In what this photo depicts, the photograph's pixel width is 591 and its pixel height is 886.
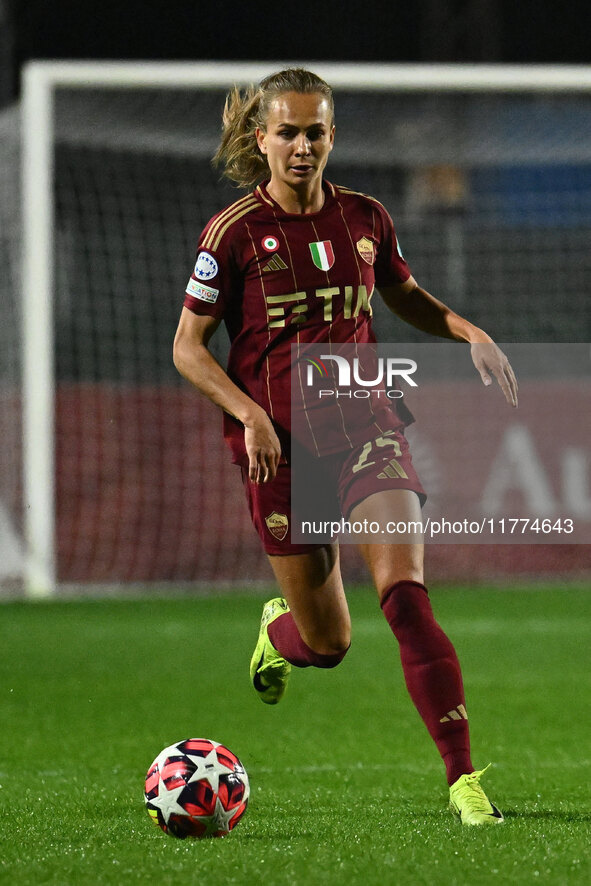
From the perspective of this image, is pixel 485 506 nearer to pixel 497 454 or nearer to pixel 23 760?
pixel 497 454

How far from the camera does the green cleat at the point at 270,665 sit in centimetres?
511

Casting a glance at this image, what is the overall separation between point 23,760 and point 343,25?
674 inches

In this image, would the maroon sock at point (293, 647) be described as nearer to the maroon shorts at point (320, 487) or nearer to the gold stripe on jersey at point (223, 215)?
the maroon shorts at point (320, 487)

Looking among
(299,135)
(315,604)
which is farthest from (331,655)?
(299,135)

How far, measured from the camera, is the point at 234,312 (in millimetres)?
4406

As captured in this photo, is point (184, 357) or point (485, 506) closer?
point (184, 357)

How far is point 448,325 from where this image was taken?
4566mm

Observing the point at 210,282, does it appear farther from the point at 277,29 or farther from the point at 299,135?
the point at 277,29

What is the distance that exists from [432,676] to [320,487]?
0.71m

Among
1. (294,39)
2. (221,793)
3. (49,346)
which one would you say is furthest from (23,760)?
(294,39)

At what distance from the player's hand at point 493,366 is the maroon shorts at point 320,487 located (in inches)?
12.8

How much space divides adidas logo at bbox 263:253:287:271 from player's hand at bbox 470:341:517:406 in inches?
24.7

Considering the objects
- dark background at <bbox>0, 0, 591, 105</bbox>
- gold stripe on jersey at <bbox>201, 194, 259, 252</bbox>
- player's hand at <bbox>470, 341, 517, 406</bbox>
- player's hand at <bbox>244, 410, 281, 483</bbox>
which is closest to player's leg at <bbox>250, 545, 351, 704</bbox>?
player's hand at <bbox>244, 410, 281, 483</bbox>

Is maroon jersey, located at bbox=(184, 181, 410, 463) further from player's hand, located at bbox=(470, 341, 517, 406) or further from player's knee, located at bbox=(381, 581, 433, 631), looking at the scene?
player's knee, located at bbox=(381, 581, 433, 631)
